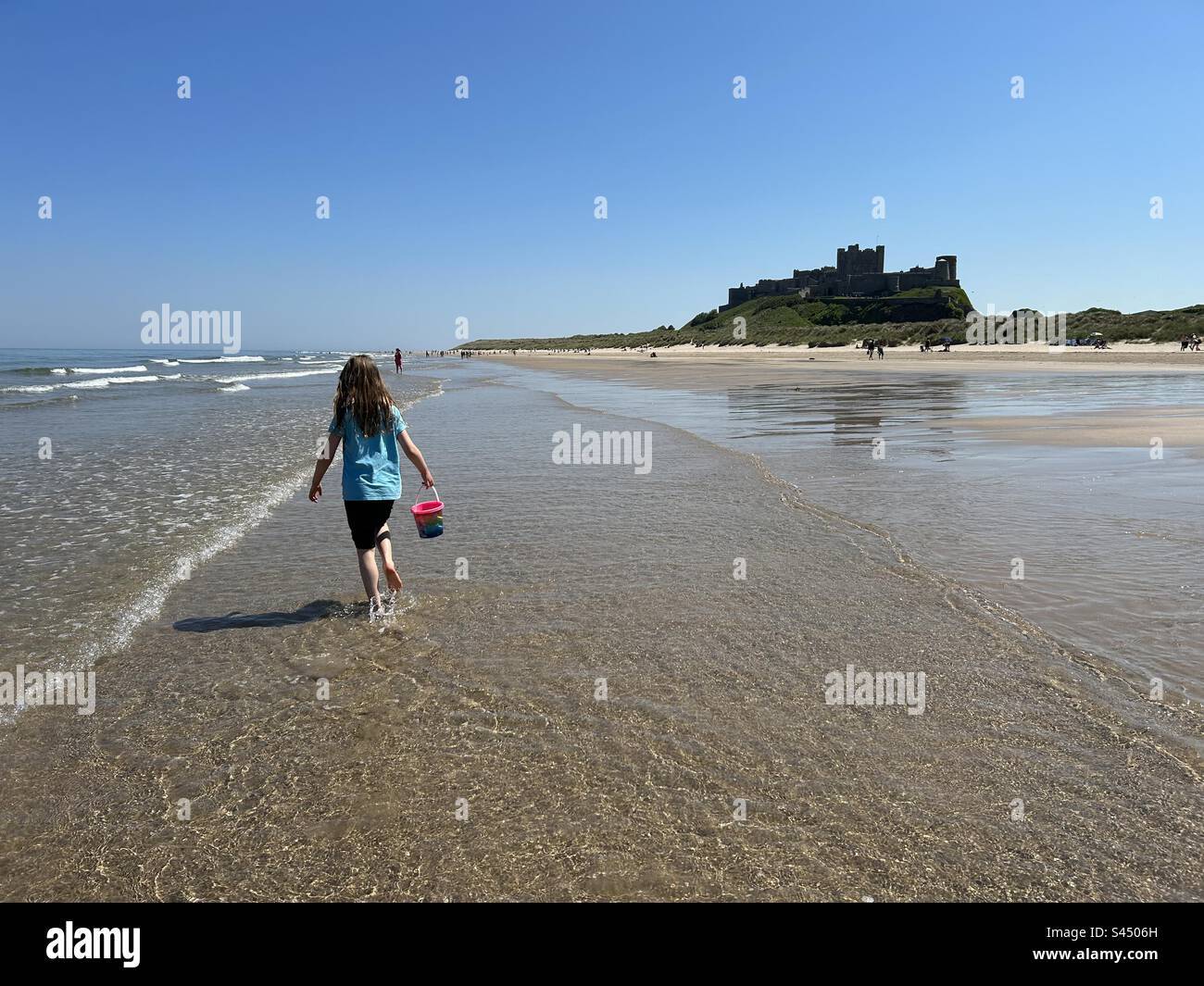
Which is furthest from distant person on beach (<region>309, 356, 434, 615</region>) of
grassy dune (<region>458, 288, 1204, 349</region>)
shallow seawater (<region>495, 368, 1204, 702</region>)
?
grassy dune (<region>458, 288, 1204, 349</region>)

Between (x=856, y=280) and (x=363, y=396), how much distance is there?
177420 millimetres

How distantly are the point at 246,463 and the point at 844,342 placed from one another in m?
88.1

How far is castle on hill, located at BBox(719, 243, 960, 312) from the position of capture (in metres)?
161

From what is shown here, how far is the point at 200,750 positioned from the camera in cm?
384

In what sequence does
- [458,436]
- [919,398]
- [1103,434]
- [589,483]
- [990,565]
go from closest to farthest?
[990,565]
[589,483]
[1103,434]
[458,436]
[919,398]

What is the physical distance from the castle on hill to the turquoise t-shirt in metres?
169

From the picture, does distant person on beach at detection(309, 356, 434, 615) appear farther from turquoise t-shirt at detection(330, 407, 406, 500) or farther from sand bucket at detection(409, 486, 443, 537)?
sand bucket at detection(409, 486, 443, 537)

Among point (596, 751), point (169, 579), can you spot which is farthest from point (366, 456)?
point (596, 751)

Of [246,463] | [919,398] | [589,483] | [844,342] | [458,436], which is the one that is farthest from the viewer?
[844,342]

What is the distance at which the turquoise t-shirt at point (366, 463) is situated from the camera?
6.05 metres

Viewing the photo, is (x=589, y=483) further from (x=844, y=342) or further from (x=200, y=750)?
(x=844, y=342)

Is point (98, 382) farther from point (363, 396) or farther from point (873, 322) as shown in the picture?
point (873, 322)
